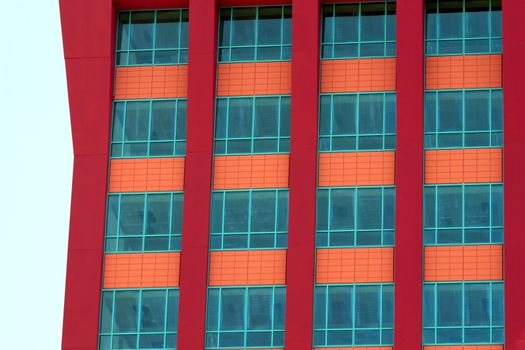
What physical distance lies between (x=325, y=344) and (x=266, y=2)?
13.2 meters

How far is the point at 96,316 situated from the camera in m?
67.6

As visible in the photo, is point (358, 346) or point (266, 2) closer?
point (358, 346)

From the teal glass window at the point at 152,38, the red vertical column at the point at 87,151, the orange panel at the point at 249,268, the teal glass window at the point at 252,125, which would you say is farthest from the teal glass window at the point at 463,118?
the red vertical column at the point at 87,151

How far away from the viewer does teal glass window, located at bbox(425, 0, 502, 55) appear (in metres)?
69.2

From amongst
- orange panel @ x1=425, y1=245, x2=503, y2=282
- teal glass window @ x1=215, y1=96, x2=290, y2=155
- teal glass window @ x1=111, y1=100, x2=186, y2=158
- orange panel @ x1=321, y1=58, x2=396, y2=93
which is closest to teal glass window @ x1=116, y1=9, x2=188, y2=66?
teal glass window @ x1=111, y1=100, x2=186, y2=158

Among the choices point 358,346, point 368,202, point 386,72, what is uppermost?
point 386,72

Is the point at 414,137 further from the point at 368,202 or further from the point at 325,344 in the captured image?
the point at 325,344

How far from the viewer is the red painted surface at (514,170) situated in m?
65.2

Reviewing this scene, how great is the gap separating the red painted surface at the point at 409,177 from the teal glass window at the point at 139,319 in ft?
26.8

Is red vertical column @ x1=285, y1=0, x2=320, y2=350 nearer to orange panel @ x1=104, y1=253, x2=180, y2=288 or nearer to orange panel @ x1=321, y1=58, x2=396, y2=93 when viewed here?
orange panel @ x1=321, y1=58, x2=396, y2=93

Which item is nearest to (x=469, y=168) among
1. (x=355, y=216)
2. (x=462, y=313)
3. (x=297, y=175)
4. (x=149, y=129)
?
(x=355, y=216)

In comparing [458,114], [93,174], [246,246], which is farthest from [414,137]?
[93,174]

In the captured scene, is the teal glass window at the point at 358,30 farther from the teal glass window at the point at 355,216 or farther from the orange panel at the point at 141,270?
the orange panel at the point at 141,270

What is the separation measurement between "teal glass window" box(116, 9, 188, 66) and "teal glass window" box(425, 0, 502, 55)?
9294mm
